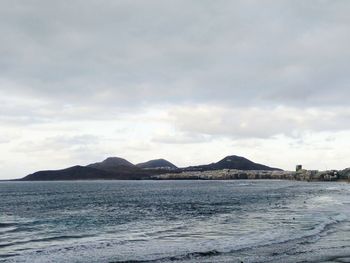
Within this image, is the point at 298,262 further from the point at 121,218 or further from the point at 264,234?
the point at 121,218

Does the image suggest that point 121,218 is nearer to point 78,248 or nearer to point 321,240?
point 78,248

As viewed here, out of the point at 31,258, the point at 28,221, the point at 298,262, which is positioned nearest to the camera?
the point at 298,262

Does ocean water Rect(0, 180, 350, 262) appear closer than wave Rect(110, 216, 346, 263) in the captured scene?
No

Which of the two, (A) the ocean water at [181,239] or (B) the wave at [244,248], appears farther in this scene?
(A) the ocean water at [181,239]

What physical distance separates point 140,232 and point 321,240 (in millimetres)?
19144

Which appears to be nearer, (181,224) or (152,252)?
(152,252)

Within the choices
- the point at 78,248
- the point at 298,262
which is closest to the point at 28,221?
the point at 78,248

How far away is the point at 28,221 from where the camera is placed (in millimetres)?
63281

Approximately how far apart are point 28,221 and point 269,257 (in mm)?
42357

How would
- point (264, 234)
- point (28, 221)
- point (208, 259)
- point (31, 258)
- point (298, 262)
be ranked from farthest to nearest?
1. point (28, 221)
2. point (264, 234)
3. point (31, 258)
4. point (208, 259)
5. point (298, 262)

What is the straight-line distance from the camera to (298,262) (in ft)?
95.9

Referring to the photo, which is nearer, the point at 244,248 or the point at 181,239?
the point at 244,248

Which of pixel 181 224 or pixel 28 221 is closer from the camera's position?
pixel 181 224

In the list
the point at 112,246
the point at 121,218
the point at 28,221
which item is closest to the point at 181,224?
the point at 121,218
